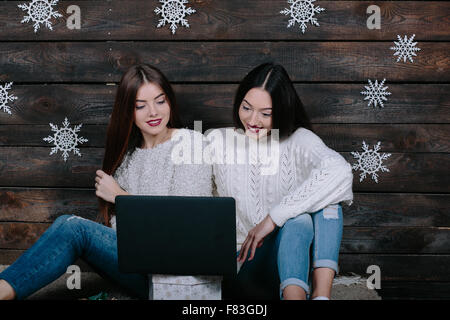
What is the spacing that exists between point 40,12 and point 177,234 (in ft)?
4.15

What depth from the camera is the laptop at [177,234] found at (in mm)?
1047

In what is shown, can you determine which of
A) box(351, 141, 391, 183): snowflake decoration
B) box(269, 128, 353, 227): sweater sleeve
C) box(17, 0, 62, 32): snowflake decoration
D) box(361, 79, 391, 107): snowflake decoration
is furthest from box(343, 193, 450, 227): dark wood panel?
box(17, 0, 62, 32): snowflake decoration

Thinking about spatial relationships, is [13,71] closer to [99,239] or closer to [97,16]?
[97,16]

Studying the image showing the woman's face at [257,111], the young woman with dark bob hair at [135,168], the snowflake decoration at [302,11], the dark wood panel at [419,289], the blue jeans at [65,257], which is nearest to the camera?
the blue jeans at [65,257]

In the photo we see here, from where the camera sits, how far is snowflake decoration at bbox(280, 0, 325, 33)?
1.68 meters

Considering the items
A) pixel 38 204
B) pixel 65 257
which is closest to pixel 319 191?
pixel 65 257

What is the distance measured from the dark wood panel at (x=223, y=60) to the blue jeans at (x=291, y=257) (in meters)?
0.74

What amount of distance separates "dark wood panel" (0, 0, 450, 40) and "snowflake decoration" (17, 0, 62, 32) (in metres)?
0.04

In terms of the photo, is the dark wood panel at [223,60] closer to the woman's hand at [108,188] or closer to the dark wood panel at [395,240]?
the woman's hand at [108,188]

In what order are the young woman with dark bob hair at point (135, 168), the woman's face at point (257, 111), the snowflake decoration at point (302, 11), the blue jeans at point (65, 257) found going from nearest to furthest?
the blue jeans at point (65, 257) → the young woman with dark bob hair at point (135, 168) → the woman's face at point (257, 111) → the snowflake decoration at point (302, 11)

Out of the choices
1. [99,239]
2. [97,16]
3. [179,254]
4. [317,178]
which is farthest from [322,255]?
Result: [97,16]

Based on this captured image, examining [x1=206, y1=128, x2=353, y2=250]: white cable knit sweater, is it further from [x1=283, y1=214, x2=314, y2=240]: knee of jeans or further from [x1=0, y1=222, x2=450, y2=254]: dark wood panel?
[x1=0, y1=222, x2=450, y2=254]: dark wood panel

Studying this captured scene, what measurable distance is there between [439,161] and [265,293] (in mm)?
988
